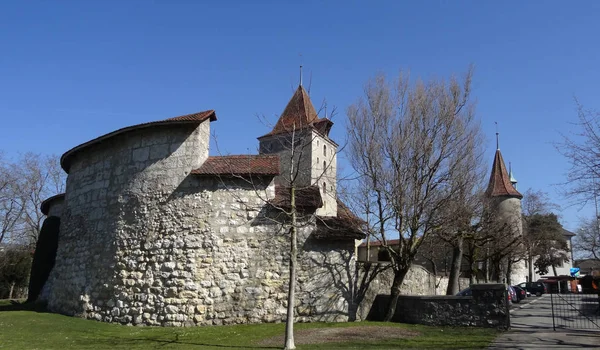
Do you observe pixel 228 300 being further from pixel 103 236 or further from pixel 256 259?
pixel 103 236

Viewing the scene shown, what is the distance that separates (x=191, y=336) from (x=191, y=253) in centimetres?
318

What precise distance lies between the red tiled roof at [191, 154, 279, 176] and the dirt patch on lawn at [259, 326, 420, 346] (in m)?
5.44

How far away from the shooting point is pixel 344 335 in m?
12.1

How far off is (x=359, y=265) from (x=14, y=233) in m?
32.8

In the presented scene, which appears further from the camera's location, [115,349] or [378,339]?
[378,339]

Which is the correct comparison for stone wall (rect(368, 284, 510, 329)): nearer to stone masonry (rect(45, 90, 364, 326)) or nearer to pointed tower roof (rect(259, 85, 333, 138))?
stone masonry (rect(45, 90, 364, 326))

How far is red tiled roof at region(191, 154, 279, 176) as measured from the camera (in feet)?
50.5

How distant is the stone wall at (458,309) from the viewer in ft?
44.3

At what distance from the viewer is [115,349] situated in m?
10.5

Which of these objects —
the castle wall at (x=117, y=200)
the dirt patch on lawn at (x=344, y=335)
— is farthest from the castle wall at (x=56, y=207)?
the dirt patch on lawn at (x=344, y=335)

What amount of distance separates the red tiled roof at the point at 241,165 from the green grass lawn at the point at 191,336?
5.06 meters

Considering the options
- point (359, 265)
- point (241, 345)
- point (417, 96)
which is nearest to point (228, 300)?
point (241, 345)

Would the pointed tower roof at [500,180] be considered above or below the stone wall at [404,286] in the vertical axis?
above

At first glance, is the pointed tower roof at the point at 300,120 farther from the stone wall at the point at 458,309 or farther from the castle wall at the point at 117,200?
the stone wall at the point at 458,309
